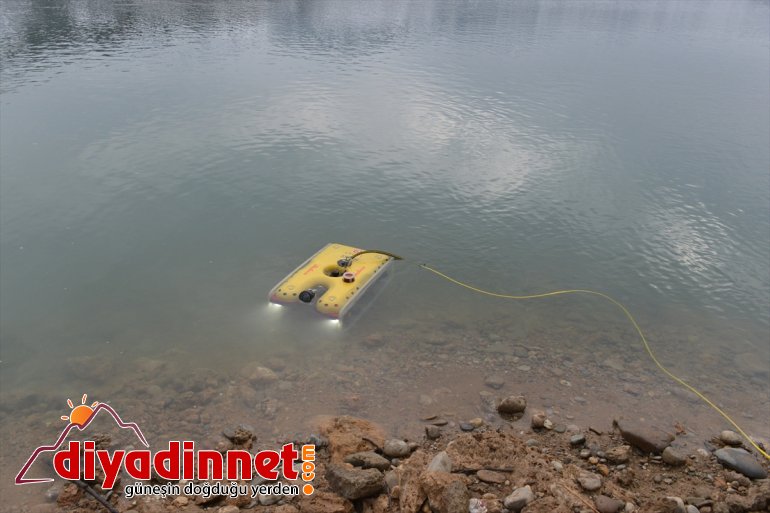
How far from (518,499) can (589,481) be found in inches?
48.0

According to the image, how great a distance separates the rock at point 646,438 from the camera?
9047mm

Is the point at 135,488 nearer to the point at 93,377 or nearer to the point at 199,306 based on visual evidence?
the point at 93,377

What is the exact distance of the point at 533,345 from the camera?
44.4ft

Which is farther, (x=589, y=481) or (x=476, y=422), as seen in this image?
(x=476, y=422)

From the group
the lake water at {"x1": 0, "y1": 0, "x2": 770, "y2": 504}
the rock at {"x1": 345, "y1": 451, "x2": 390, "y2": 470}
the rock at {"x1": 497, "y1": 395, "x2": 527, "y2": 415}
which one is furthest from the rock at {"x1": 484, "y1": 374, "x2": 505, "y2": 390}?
the rock at {"x1": 345, "y1": 451, "x2": 390, "y2": 470}

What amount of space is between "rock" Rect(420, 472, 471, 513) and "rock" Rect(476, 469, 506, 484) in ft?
1.60

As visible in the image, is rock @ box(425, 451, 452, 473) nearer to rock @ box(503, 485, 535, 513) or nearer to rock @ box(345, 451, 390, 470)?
rock @ box(345, 451, 390, 470)

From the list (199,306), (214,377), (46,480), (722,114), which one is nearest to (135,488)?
(46,480)

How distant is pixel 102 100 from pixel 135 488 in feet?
80.3

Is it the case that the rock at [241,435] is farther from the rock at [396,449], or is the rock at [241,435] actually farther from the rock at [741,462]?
the rock at [741,462]

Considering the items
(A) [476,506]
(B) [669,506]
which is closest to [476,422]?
(A) [476,506]

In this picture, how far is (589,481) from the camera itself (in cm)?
805

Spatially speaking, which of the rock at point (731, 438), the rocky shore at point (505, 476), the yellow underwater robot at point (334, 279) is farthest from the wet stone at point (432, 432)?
the rock at point (731, 438)

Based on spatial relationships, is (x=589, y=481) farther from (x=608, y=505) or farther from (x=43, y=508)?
(x=43, y=508)
